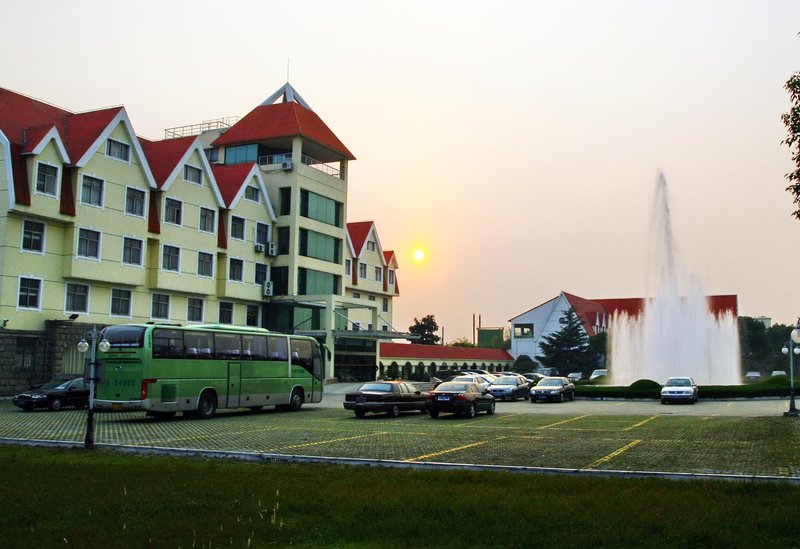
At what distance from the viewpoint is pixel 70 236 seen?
40.9 m

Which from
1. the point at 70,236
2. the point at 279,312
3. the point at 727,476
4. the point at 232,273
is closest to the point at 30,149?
the point at 70,236

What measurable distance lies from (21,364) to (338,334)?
78.9ft

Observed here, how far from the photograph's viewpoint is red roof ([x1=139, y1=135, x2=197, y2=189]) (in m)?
48.0

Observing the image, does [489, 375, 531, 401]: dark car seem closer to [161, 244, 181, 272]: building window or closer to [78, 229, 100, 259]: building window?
[161, 244, 181, 272]: building window

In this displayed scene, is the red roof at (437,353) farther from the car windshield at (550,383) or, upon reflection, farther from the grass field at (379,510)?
the grass field at (379,510)

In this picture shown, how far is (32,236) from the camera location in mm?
39406

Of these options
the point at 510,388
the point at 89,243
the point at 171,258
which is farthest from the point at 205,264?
the point at 510,388

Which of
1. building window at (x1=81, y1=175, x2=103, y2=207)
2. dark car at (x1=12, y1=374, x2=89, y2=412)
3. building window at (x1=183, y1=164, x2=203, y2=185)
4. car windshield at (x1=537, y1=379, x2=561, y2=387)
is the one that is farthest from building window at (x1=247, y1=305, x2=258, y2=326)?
car windshield at (x1=537, y1=379, x2=561, y2=387)

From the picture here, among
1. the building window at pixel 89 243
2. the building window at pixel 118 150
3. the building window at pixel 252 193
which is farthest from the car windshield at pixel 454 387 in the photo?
the building window at pixel 252 193

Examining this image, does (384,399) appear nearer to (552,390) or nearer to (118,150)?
(552,390)

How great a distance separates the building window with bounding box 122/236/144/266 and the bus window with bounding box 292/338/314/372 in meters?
16.1

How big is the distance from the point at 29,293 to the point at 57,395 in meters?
9.62

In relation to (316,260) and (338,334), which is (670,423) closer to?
Result: (338,334)

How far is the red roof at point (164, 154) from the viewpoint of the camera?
158 ft
